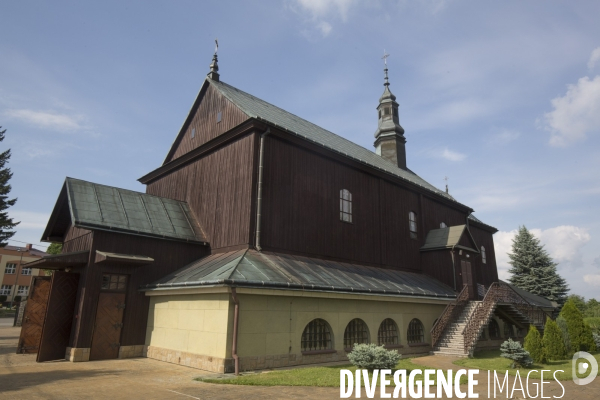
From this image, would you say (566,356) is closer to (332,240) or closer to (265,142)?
(332,240)

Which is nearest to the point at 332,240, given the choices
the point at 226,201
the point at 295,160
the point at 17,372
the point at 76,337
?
the point at 295,160

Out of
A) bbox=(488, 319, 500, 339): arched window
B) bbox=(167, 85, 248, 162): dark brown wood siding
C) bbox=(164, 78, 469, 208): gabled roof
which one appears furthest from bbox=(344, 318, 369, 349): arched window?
bbox=(488, 319, 500, 339): arched window

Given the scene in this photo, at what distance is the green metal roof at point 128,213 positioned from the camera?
14.5 m

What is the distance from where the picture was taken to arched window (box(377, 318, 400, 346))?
16233mm

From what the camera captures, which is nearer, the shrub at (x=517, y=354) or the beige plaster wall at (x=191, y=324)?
the beige plaster wall at (x=191, y=324)

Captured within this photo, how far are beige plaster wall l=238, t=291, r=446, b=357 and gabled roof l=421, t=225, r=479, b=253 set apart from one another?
285 inches

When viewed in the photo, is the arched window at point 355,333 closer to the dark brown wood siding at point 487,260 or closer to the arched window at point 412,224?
the arched window at point 412,224

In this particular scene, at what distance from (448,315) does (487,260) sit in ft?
49.6

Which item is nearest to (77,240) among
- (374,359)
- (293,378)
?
→ (293,378)

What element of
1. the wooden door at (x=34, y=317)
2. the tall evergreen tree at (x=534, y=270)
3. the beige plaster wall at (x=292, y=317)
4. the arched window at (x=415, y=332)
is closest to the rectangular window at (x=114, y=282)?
the wooden door at (x=34, y=317)

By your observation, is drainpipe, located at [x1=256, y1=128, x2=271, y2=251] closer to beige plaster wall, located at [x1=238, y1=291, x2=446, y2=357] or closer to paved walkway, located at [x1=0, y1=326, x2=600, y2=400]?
beige plaster wall, located at [x1=238, y1=291, x2=446, y2=357]

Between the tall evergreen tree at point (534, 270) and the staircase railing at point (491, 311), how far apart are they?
854 inches

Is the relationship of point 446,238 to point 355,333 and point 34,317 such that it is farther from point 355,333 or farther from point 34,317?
point 34,317

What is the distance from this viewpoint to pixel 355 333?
1516 cm
